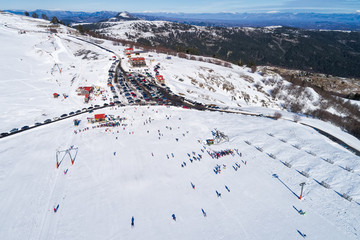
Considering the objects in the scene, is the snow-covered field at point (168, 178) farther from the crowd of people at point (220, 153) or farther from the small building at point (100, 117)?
the small building at point (100, 117)

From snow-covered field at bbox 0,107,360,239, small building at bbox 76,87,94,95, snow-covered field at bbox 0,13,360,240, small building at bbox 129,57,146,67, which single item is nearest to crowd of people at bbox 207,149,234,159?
snow-covered field at bbox 0,13,360,240

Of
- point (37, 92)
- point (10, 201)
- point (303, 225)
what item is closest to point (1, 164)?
point (10, 201)

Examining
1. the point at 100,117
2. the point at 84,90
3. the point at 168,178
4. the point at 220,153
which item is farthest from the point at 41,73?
the point at 220,153

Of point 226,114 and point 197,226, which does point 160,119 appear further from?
point 197,226

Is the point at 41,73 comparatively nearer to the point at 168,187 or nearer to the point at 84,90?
the point at 84,90

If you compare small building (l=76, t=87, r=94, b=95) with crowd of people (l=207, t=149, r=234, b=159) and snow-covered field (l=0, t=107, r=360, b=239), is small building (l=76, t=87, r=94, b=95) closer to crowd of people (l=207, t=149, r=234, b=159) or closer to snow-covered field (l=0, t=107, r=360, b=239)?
snow-covered field (l=0, t=107, r=360, b=239)

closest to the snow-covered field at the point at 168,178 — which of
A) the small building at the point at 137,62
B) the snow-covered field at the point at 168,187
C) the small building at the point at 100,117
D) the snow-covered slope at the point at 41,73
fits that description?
the snow-covered field at the point at 168,187
